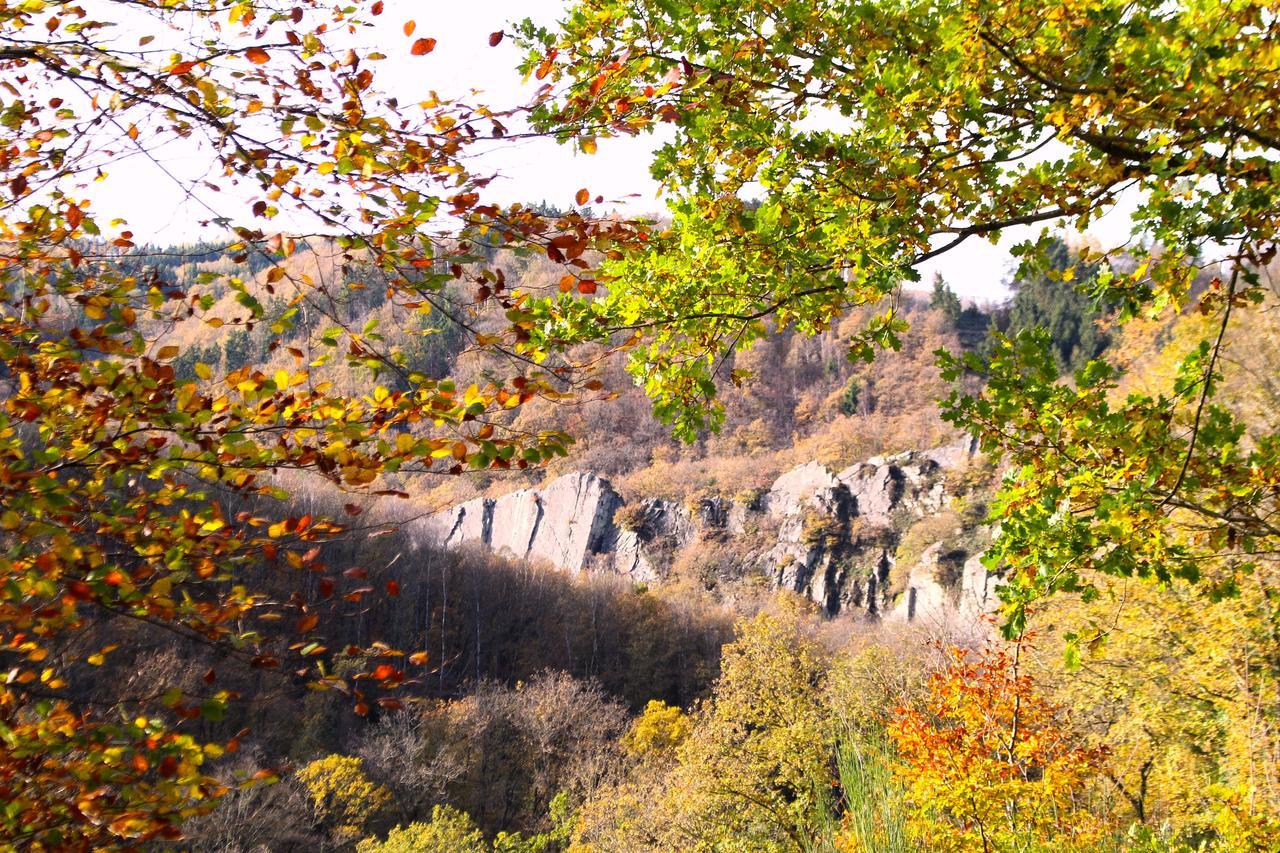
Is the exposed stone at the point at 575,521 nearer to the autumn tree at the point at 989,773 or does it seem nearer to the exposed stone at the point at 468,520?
the exposed stone at the point at 468,520

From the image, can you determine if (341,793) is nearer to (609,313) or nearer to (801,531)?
(609,313)

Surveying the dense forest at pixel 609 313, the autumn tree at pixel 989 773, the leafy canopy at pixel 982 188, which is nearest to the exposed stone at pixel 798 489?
the autumn tree at pixel 989 773

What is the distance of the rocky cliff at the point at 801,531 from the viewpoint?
138 feet

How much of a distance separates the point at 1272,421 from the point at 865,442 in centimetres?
4770

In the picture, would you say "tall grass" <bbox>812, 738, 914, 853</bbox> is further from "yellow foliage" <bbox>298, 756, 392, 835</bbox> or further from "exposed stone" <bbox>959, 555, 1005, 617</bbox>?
"exposed stone" <bbox>959, 555, 1005, 617</bbox>

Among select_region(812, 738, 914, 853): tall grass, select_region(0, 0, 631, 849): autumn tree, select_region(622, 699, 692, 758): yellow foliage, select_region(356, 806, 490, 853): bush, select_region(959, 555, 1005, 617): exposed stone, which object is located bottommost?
select_region(622, 699, 692, 758): yellow foliage

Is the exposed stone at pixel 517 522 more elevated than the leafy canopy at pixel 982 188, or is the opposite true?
the leafy canopy at pixel 982 188

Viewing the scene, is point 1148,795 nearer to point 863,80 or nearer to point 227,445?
point 863,80

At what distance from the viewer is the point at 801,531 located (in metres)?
50.7

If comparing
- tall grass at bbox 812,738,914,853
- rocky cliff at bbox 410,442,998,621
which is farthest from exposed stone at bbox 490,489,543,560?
tall grass at bbox 812,738,914,853

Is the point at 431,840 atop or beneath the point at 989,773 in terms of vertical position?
beneath

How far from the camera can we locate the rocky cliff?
41.9m

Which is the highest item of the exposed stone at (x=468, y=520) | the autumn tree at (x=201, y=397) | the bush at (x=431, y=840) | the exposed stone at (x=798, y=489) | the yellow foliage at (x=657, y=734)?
the autumn tree at (x=201, y=397)

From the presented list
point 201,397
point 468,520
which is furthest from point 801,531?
point 201,397
